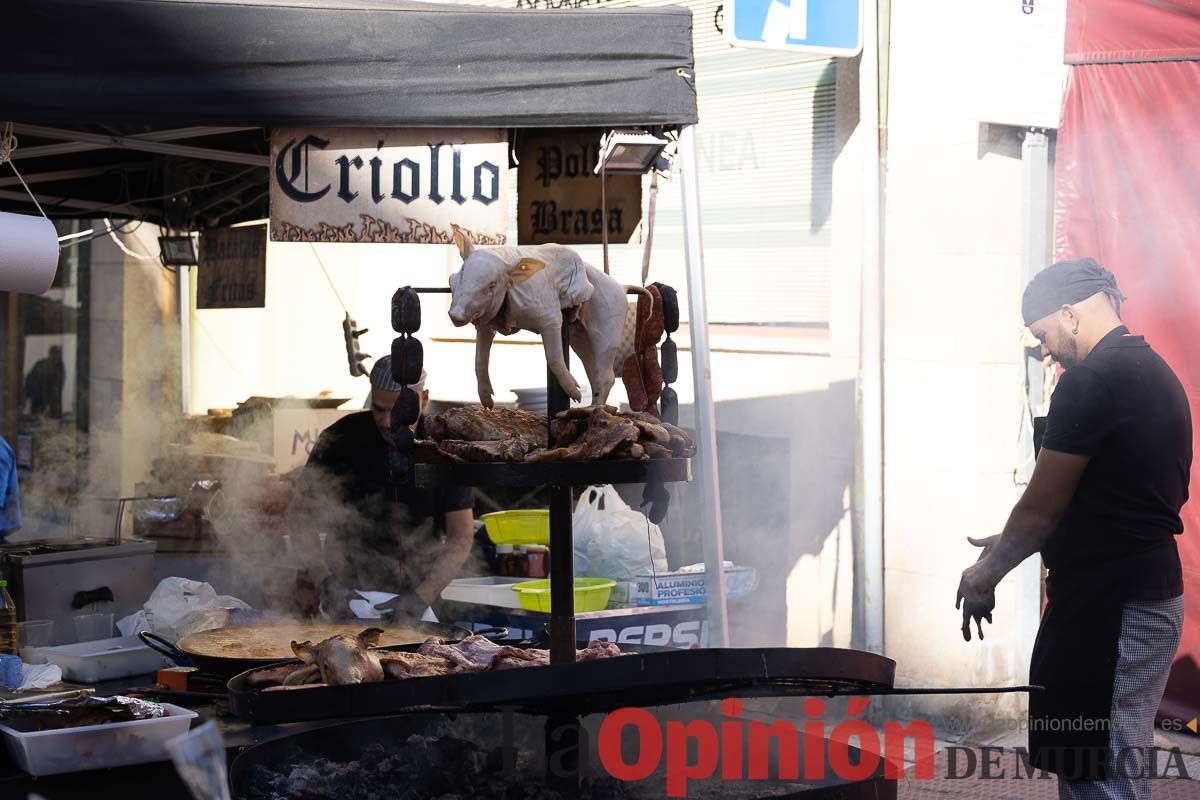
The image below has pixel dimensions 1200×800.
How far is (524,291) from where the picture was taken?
2.45 meters

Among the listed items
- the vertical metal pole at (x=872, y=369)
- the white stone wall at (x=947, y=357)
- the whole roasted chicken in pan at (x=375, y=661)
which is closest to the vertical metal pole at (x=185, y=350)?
the vertical metal pole at (x=872, y=369)

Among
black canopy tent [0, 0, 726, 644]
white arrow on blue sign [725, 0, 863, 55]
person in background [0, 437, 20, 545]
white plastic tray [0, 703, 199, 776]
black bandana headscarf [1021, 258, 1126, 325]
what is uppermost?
white arrow on blue sign [725, 0, 863, 55]

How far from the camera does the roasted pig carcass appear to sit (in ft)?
7.97

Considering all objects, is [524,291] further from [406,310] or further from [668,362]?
[668,362]

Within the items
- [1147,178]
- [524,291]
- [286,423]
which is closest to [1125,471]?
[524,291]

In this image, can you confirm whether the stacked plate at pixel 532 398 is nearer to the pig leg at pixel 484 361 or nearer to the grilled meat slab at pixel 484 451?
the pig leg at pixel 484 361

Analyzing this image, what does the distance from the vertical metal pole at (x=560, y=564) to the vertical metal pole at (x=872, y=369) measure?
438 cm

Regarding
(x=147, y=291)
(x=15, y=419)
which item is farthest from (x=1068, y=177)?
(x=15, y=419)

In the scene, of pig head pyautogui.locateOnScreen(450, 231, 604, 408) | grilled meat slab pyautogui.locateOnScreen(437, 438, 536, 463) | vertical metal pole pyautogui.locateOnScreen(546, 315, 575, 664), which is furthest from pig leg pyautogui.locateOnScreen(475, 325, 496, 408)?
grilled meat slab pyautogui.locateOnScreen(437, 438, 536, 463)

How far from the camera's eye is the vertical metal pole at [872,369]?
6.67 m

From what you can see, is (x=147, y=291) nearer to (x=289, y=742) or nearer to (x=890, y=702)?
(x=890, y=702)

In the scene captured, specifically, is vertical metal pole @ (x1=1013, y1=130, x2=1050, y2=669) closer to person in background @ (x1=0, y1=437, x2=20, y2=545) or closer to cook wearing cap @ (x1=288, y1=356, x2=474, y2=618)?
cook wearing cap @ (x1=288, y1=356, x2=474, y2=618)

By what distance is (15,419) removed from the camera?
12.4 metres

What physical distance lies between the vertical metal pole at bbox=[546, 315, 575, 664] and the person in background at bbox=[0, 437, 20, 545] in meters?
4.93
